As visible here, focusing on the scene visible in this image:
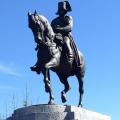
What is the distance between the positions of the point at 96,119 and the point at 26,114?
2.68 metres

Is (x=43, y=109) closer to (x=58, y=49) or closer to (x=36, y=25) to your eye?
(x=58, y=49)

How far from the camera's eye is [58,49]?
19.4 meters

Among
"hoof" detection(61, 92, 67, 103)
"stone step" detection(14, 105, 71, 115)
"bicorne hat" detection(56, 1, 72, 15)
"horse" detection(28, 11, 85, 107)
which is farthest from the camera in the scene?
"bicorne hat" detection(56, 1, 72, 15)

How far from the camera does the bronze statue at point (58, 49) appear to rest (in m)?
18.8

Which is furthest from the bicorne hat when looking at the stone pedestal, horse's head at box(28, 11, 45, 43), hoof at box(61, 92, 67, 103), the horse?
the stone pedestal

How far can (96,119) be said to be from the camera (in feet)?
63.9

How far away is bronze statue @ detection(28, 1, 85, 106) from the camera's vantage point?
1884cm

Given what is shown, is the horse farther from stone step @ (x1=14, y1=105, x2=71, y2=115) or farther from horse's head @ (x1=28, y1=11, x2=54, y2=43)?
stone step @ (x1=14, y1=105, x2=71, y2=115)

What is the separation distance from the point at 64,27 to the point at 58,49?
1254 millimetres

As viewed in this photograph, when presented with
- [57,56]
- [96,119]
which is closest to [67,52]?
[57,56]

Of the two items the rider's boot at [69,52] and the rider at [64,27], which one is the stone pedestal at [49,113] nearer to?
the rider's boot at [69,52]

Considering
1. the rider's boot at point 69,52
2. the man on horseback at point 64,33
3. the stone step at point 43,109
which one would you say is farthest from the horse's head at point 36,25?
the stone step at point 43,109

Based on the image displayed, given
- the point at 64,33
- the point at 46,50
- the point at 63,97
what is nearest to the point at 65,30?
the point at 64,33

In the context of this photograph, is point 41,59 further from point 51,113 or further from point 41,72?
point 51,113
